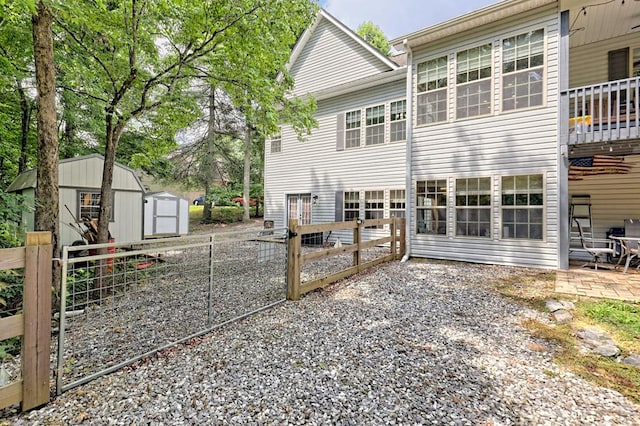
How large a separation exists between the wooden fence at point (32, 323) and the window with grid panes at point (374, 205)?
869 centimetres

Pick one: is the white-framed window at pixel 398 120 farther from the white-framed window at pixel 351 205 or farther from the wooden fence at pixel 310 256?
the wooden fence at pixel 310 256

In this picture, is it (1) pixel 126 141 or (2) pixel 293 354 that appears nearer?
(2) pixel 293 354

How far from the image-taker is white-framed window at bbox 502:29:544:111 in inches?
261

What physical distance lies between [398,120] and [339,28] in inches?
175

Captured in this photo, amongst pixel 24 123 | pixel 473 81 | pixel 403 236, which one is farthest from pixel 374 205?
pixel 24 123

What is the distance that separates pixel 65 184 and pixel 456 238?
10822mm

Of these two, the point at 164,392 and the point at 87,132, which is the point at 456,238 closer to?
the point at 164,392

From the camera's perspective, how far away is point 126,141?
568 inches

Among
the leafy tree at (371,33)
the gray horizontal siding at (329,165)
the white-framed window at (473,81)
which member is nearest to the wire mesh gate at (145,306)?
the gray horizontal siding at (329,165)

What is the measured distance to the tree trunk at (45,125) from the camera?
3.83m

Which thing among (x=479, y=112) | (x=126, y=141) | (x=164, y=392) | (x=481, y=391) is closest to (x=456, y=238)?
(x=479, y=112)

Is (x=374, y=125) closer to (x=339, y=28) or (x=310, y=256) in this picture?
(x=339, y=28)

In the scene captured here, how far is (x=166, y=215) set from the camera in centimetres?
1419

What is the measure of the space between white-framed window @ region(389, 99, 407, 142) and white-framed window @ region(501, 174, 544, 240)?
3.43m
